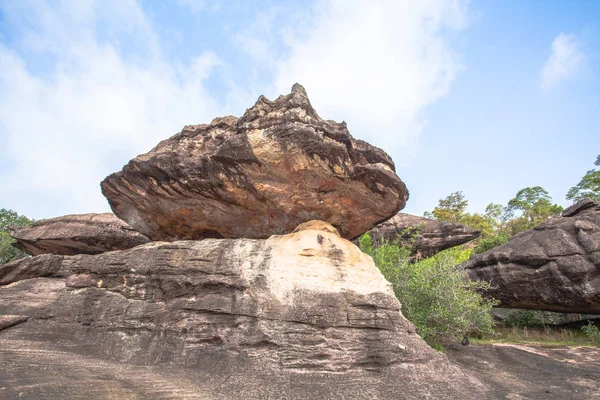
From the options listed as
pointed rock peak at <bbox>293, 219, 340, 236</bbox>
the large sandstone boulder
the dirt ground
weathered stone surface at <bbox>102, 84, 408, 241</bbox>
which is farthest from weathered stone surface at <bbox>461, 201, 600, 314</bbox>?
pointed rock peak at <bbox>293, 219, 340, 236</bbox>

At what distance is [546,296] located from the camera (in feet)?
50.9

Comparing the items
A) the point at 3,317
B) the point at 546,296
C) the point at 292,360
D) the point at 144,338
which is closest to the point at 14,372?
the point at 144,338

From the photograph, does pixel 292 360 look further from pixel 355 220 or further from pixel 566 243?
pixel 566 243

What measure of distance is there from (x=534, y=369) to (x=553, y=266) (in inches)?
312

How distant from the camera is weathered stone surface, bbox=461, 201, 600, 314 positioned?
14.6 m

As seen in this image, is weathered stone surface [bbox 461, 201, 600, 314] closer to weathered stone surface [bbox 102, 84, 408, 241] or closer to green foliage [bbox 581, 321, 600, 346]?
green foliage [bbox 581, 321, 600, 346]

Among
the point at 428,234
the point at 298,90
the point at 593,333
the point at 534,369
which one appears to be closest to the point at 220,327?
the point at 298,90

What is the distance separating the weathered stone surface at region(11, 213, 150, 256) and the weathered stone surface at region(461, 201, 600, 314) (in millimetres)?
16896

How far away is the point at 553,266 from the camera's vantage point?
15.3 metres

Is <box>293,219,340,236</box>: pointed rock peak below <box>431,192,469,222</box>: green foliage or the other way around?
below

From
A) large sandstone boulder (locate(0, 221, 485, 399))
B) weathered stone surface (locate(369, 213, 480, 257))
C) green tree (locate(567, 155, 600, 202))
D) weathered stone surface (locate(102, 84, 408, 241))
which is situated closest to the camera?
large sandstone boulder (locate(0, 221, 485, 399))

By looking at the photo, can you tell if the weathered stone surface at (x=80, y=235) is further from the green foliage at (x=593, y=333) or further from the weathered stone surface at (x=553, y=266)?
the green foliage at (x=593, y=333)

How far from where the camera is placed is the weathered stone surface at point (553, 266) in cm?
1465

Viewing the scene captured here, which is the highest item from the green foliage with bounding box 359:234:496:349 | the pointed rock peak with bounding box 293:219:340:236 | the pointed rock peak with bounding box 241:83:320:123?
the pointed rock peak with bounding box 241:83:320:123
